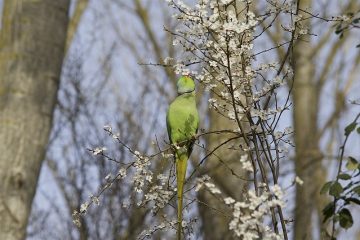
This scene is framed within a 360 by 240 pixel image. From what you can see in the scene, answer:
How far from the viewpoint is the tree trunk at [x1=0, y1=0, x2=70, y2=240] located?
9.34ft

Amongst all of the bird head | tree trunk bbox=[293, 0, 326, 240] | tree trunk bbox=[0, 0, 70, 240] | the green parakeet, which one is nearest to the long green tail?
the green parakeet

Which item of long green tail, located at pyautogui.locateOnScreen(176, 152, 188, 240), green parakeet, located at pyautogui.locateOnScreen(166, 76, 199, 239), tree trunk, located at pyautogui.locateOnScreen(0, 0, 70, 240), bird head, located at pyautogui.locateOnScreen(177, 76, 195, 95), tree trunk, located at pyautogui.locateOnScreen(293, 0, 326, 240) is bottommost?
long green tail, located at pyautogui.locateOnScreen(176, 152, 188, 240)

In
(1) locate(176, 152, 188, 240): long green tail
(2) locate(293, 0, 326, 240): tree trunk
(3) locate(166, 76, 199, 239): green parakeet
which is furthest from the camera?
(2) locate(293, 0, 326, 240): tree trunk

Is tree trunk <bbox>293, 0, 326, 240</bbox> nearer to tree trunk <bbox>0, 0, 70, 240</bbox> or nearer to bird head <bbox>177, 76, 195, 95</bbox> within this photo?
tree trunk <bbox>0, 0, 70, 240</bbox>

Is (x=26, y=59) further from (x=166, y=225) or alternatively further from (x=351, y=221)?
(x=351, y=221)

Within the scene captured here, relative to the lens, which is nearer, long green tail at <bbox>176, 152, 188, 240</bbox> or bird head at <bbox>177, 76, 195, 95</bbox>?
long green tail at <bbox>176, 152, 188, 240</bbox>

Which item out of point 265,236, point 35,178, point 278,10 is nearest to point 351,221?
point 265,236

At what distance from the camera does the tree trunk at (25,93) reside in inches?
112

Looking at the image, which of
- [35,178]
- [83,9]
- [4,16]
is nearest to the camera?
[35,178]

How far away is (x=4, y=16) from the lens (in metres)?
3.20

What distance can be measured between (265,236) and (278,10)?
26.6 inches

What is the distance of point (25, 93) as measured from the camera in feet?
9.84

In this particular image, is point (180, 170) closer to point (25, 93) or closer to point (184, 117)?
point (184, 117)

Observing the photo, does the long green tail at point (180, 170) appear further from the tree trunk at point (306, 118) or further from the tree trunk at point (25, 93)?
the tree trunk at point (306, 118)
